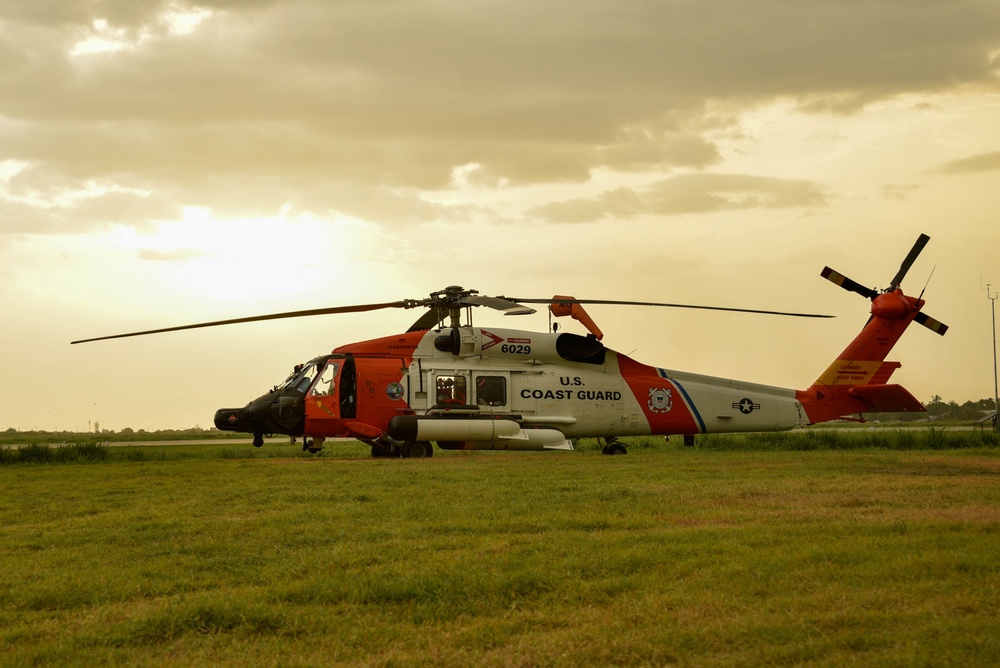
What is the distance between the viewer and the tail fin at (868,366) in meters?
24.2

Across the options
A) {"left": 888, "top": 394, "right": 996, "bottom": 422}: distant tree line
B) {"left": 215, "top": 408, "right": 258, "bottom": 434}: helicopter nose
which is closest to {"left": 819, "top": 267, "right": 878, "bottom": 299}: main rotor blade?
{"left": 215, "top": 408, "right": 258, "bottom": 434}: helicopter nose

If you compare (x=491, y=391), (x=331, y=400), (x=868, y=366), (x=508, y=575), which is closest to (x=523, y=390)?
(x=491, y=391)

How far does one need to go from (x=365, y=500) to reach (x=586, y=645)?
7321 millimetres

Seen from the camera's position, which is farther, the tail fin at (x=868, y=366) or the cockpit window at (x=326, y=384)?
the tail fin at (x=868, y=366)

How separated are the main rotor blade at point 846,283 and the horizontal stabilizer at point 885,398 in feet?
7.80

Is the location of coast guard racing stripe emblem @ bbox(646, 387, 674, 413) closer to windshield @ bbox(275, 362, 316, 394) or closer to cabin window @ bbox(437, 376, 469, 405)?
cabin window @ bbox(437, 376, 469, 405)

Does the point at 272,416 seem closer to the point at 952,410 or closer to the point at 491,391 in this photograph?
the point at 491,391

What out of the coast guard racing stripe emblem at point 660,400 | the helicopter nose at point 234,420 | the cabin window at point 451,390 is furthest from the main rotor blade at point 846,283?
the helicopter nose at point 234,420

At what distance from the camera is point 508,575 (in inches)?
292

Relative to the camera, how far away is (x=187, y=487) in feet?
48.9

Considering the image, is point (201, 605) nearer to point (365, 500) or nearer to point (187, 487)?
point (365, 500)

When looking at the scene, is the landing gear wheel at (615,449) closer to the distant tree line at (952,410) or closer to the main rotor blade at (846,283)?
the main rotor blade at (846,283)

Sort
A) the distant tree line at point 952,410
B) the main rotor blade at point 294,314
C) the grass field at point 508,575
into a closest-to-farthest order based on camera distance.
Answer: the grass field at point 508,575
the main rotor blade at point 294,314
the distant tree line at point 952,410

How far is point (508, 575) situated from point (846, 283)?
19.3m
